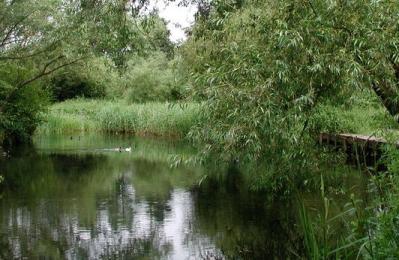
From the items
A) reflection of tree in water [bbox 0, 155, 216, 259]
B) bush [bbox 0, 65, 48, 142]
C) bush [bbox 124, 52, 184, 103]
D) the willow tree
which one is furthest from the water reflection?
bush [bbox 124, 52, 184, 103]

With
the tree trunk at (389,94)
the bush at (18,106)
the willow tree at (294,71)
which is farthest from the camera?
the bush at (18,106)

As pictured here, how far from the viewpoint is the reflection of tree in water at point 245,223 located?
6.64m

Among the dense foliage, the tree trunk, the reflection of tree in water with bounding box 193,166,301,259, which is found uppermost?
the dense foliage

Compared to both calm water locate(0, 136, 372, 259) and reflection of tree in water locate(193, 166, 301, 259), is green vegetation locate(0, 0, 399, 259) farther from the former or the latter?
calm water locate(0, 136, 372, 259)

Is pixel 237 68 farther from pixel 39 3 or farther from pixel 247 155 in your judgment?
pixel 39 3

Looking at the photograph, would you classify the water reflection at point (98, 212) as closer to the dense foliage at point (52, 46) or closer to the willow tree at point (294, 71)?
the willow tree at point (294, 71)

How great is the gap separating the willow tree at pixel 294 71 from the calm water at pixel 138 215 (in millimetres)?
1193

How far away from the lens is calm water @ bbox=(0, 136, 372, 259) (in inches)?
266

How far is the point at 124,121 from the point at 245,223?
60.3 ft

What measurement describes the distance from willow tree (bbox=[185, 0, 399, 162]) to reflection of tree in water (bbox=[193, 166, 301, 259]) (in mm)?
1586

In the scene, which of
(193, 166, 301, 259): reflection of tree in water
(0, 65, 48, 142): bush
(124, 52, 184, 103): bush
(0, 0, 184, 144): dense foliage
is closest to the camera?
(193, 166, 301, 259): reflection of tree in water

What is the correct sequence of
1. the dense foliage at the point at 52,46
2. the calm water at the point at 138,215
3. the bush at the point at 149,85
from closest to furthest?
the calm water at the point at 138,215 < the dense foliage at the point at 52,46 < the bush at the point at 149,85

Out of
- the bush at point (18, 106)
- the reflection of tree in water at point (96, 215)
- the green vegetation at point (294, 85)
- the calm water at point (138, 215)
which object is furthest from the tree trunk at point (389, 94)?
the bush at point (18, 106)

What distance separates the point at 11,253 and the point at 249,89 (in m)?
3.44
